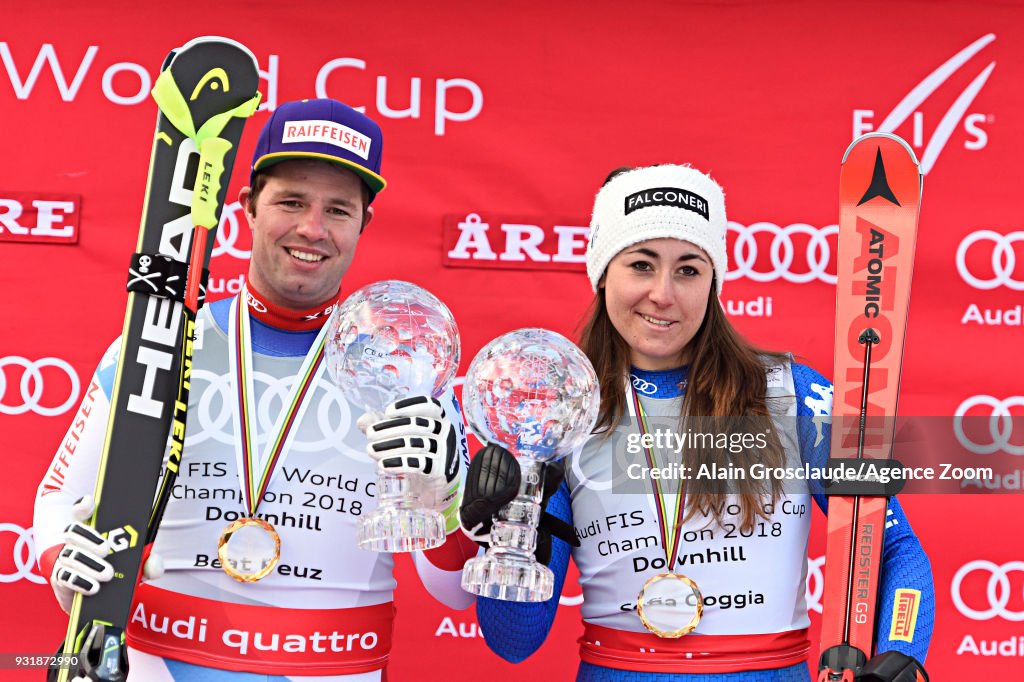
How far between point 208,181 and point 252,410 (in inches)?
18.7

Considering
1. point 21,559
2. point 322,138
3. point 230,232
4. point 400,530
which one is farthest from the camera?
point 230,232

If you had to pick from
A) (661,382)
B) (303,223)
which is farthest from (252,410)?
(661,382)

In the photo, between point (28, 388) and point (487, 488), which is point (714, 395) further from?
point (28, 388)

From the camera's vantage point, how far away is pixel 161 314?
217 centimetres

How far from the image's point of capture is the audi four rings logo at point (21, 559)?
323 centimetres

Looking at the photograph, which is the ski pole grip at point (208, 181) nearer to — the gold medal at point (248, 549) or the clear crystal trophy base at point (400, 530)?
the gold medal at point (248, 549)

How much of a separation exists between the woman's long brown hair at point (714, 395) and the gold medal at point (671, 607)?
0.49 ft

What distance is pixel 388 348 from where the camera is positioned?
196cm

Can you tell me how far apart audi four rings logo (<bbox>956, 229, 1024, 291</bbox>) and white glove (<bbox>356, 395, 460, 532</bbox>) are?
2117 mm

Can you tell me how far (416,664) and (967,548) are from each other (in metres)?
1.72

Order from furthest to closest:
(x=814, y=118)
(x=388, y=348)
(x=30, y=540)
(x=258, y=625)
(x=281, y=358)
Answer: (x=814, y=118), (x=30, y=540), (x=281, y=358), (x=258, y=625), (x=388, y=348)

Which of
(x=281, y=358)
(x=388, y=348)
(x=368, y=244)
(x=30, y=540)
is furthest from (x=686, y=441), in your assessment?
(x=30, y=540)

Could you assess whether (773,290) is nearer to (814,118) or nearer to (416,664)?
(814,118)

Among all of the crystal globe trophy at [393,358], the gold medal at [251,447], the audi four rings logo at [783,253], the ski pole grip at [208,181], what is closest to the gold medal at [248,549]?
the gold medal at [251,447]
